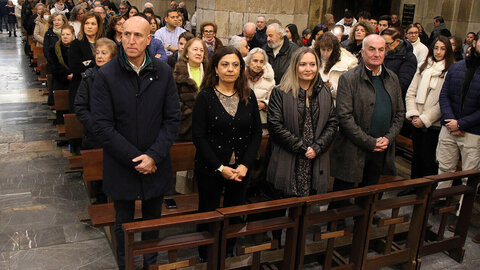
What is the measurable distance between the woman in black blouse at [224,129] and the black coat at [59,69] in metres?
3.40

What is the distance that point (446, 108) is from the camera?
4.65 meters

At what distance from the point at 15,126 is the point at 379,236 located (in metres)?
5.80

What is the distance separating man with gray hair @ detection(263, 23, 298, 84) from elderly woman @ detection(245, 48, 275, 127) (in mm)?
1056

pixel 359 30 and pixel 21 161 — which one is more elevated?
pixel 359 30

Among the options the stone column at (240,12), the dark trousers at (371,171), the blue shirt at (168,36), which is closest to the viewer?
the dark trousers at (371,171)

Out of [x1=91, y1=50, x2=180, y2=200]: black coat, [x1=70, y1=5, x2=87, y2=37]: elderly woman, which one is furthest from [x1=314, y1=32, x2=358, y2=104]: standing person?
[x1=70, y1=5, x2=87, y2=37]: elderly woman

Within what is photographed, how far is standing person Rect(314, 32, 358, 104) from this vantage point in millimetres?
4980

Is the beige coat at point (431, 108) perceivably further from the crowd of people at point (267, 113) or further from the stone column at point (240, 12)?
the stone column at point (240, 12)

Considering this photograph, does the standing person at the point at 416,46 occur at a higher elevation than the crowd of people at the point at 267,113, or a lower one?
higher

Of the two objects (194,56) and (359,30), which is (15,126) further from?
(359,30)

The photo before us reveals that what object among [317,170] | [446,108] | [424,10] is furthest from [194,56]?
[424,10]

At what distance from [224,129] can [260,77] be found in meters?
1.42

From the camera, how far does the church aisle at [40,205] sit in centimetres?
384

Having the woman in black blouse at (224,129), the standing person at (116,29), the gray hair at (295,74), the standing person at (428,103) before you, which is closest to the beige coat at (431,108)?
the standing person at (428,103)
